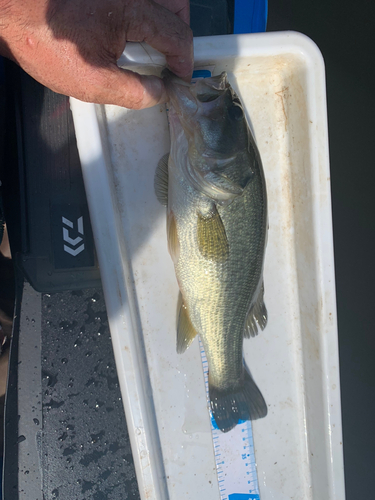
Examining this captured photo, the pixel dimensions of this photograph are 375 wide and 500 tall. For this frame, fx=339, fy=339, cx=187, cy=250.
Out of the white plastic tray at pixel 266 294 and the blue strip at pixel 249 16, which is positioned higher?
the blue strip at pixel 249 16

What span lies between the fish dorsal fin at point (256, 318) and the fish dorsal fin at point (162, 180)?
0.59 meters

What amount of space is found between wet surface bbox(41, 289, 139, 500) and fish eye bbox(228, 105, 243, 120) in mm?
1206

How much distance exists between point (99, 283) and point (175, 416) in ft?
2.38

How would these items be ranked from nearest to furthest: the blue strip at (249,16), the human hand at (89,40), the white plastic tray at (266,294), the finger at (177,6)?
the human hand at (89,40), the finger at (177,6), the white plastic tray at (266,294), the blue strip at (249,16)

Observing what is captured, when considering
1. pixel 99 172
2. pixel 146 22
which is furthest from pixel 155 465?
pixel 146 22

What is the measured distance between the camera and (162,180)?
145 cm

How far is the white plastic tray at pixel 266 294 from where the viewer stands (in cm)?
Answer: 143

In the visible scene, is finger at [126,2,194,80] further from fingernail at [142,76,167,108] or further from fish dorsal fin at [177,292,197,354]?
fish dorsal fin at [177,292,197,354]

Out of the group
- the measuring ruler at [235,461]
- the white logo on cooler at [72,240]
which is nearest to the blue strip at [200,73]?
the white logo on cooler at [72,240]

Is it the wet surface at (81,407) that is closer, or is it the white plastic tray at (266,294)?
the white plastic tray at (266,294)

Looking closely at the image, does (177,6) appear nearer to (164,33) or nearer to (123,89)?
(164,33)

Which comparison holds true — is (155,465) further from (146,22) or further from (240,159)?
(146,22)

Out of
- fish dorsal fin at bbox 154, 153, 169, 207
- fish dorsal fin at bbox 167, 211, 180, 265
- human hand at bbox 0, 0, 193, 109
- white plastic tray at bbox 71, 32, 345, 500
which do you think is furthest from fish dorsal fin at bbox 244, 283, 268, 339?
human hand at bbox 0, 0, 193, 109

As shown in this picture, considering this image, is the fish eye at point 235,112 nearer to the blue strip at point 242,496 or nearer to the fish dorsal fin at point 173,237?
the fish dorsal fin at point 173,237
